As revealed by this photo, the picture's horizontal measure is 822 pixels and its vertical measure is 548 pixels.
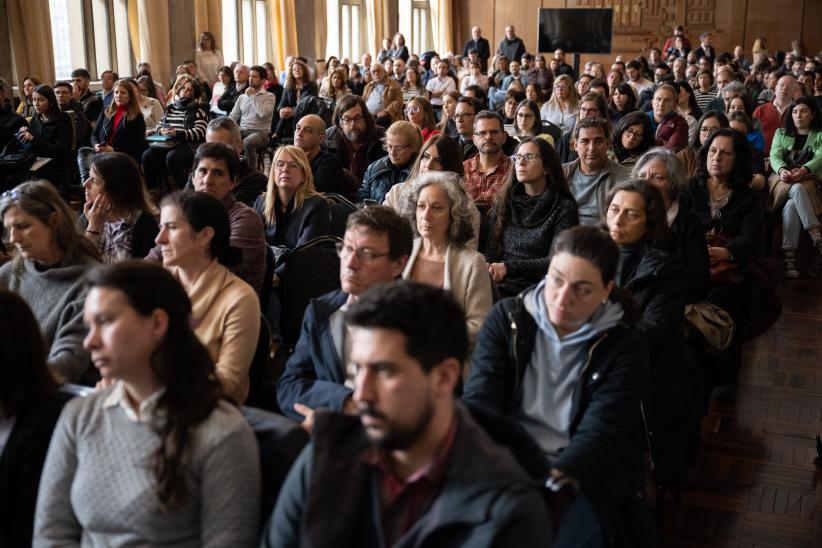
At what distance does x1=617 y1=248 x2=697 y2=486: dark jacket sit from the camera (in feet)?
9.62

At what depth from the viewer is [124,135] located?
823cm

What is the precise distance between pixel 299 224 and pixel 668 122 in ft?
11.7

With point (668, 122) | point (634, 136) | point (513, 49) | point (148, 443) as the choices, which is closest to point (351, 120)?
point (634, 136)

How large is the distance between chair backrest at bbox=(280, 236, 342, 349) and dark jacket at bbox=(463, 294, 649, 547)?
135 cm

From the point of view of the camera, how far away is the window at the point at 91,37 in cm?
1188

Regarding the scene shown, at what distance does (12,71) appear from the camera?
1077 centimetres

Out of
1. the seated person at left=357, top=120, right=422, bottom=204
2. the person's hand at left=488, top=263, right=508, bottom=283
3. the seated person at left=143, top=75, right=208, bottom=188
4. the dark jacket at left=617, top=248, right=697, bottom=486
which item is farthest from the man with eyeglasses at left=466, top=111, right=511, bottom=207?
the seated person at left=143, top=75, right=208, bottom=188

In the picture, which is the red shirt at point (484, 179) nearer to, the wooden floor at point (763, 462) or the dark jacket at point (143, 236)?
the wooden floor at point (763, 462)

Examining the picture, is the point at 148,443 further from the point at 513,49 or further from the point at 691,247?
the point at 513,49

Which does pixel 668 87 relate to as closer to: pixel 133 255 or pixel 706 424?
pixel 706 424

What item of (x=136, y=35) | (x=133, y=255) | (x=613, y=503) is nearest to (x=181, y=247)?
(x=133, y=255)

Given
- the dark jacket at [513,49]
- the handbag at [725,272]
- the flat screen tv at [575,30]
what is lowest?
the handbag at [725,272]

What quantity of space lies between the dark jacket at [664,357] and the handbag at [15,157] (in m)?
5.94

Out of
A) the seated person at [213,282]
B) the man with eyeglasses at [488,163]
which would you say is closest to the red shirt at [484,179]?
the man with eyeglasses at [488,163]
